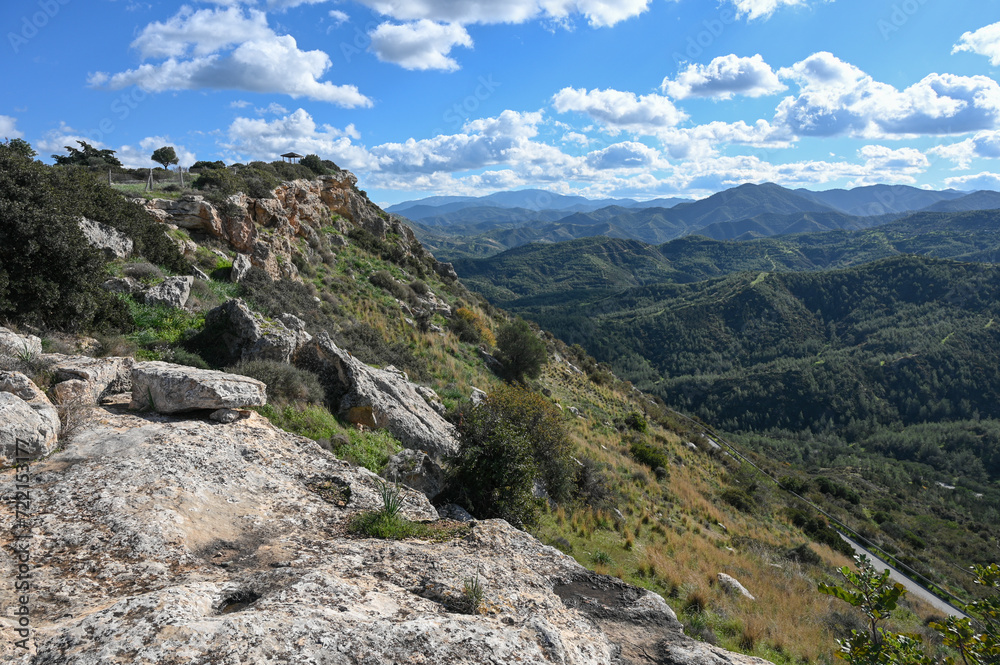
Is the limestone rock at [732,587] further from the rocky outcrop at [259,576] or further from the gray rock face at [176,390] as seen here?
the gray rock face at [176,390]

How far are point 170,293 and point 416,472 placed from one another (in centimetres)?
763

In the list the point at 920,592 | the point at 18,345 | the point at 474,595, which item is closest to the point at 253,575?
the point at 474,595

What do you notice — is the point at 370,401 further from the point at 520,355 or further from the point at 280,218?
the point at 280,218

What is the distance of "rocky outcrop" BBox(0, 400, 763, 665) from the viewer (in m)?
3.21

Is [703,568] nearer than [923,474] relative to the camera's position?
Yes

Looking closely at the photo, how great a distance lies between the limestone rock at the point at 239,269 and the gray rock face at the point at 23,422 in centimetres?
1091

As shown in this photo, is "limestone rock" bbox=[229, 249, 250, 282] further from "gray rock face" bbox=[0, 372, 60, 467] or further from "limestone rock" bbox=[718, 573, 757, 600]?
"limestone rock" bbox=[718, 573, 757, 600]

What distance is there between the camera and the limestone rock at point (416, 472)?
8039 millimetres

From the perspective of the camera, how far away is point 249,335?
948 centimetres

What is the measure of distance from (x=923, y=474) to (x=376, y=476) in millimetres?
103026

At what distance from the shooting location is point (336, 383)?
9.92 m

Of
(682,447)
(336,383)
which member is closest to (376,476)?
(336,383)

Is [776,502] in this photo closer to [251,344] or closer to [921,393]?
[251,344]

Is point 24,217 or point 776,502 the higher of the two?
point 24,217
